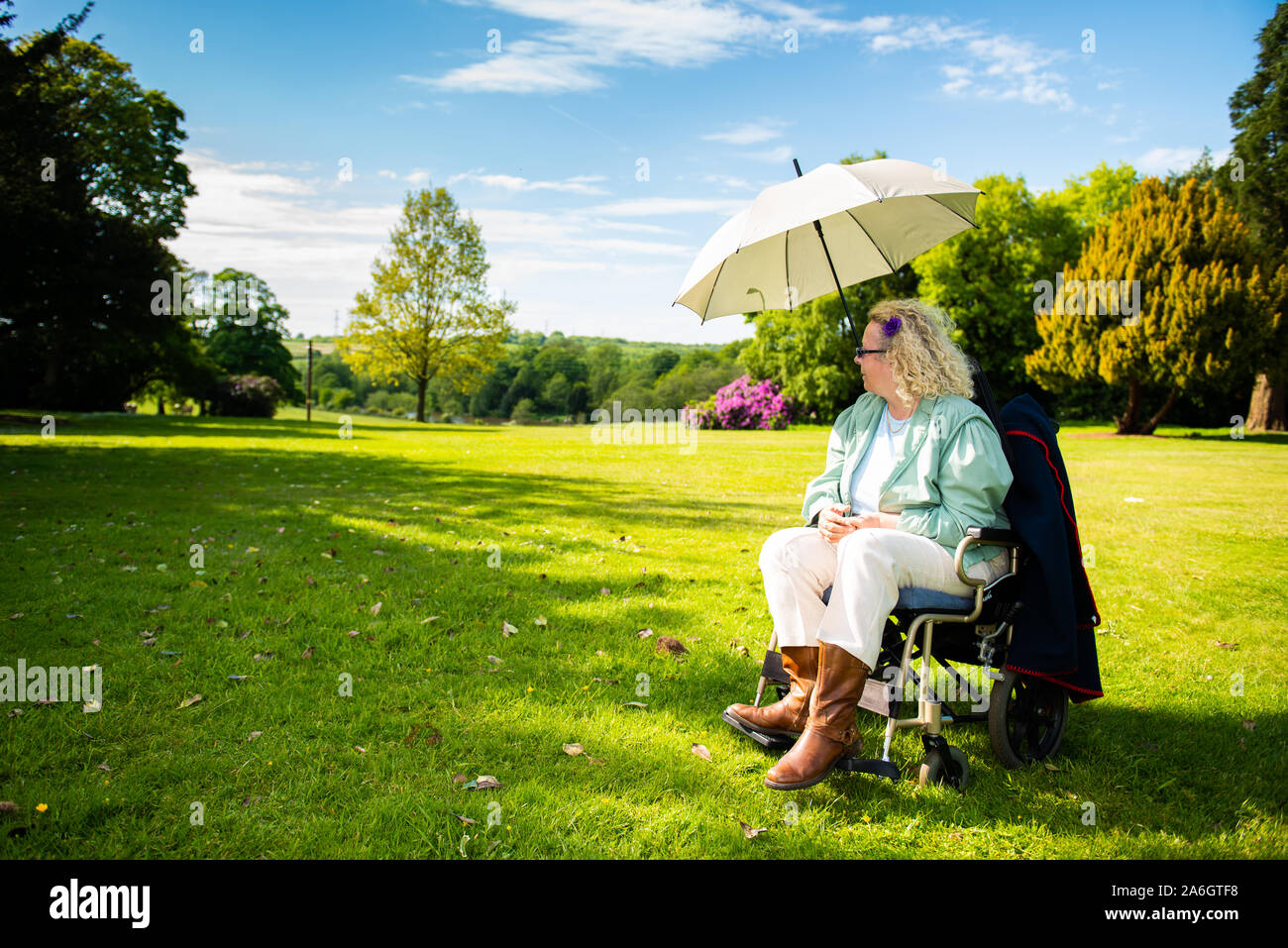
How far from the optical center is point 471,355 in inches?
1407

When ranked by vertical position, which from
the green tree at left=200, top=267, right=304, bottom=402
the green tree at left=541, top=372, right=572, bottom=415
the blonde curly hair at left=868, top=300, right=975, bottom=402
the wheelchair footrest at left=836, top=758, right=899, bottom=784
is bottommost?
the wheelchair footrest at left=836, top=758, right=899, bottom=784

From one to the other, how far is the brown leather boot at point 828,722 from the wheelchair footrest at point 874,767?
0.06 m

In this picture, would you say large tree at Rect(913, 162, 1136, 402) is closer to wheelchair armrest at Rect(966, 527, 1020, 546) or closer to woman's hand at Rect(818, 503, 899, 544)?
woman's hand at Rect(818, 503, 899, 544)

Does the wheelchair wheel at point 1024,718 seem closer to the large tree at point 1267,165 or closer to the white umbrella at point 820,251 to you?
the white umbrella at point 820,251

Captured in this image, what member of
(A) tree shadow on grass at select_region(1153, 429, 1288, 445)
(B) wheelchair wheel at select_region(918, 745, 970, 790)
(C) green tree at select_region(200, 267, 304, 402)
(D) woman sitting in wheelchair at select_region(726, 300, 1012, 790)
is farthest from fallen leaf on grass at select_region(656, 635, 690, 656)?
(C) green tree at select_region(200, 267, 304, 402)

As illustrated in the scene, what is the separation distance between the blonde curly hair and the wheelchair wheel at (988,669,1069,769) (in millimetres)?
1280

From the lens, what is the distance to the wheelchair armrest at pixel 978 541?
2938 millimetres

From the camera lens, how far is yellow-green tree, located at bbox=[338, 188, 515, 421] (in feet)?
115

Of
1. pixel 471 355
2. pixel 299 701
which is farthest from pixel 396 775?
pixel 471 355

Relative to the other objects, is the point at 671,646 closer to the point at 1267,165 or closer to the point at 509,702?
the point at 509,702

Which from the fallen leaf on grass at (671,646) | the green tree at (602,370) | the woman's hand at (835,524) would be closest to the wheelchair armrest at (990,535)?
the woman's hand at (835,524)

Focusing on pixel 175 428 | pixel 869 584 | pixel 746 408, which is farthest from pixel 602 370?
pixel 869 584

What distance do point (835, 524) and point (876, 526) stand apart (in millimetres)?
190

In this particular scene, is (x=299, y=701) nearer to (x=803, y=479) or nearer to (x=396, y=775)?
(x=396, y=775)
